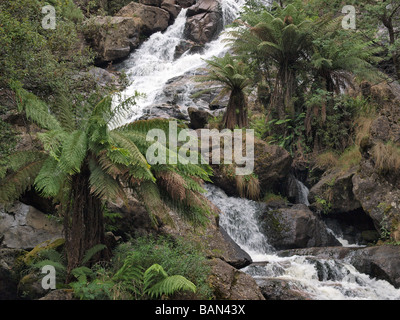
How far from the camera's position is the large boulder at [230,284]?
512cm

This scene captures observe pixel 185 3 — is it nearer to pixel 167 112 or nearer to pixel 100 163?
pixel 167 112

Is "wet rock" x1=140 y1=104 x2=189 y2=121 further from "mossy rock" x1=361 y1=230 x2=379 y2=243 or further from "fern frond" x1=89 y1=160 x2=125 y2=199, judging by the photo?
"fern frond" x1=89 y1=160 x2=125 y2=199

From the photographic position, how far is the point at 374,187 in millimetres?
8383

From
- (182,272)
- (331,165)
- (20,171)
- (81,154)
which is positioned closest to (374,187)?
(331,165)

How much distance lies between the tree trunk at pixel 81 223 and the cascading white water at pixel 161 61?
9823mm

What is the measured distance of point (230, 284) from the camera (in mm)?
5328

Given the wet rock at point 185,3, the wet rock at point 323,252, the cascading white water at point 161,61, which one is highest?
the wet rock at point 185,3

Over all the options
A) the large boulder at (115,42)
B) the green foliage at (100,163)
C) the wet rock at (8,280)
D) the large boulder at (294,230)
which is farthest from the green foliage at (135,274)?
the large boulder at (115,42)

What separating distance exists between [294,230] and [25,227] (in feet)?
19.0

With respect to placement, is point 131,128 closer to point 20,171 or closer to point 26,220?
point 20,171

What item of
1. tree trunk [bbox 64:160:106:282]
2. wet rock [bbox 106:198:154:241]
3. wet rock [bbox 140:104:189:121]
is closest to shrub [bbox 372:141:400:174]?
wet rock [bbox 106:198:154:241]

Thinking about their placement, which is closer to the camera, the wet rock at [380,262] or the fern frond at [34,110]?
the fern frond at [34,110]

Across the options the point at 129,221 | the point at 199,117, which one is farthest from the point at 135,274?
the point at 199,117

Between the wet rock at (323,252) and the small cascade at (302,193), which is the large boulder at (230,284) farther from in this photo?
the small cascade at (302,193)
